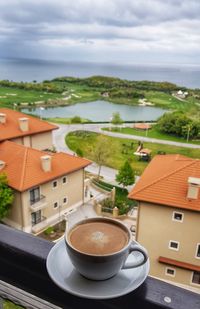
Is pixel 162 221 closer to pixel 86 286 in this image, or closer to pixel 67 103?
pixel 86 286

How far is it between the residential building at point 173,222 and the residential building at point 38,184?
173 inches

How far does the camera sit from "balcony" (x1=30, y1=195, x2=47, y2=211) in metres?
11.5

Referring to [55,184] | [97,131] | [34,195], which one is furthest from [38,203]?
[97,131]

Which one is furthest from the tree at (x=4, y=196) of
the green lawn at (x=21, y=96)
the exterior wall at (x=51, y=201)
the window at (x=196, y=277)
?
the green lawn at (x=21, y=96)

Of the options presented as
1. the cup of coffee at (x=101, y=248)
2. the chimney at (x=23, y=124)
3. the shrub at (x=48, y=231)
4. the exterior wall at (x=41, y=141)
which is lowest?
the shrub at (x=48, y=231)

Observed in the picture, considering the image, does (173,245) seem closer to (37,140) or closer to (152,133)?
(37,140)

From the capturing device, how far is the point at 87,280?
1.02 metres

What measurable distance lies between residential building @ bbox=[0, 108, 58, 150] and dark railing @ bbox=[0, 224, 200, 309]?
14126 millimetres

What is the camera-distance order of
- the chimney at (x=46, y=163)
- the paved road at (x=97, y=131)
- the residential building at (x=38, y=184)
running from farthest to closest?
the paved road at (x=97, y=131) → the chimney at (x=46, y=163) → the residential building at (x=38, y=184)

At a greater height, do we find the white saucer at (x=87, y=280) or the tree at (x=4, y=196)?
the white saucer at (x=87, y=280)

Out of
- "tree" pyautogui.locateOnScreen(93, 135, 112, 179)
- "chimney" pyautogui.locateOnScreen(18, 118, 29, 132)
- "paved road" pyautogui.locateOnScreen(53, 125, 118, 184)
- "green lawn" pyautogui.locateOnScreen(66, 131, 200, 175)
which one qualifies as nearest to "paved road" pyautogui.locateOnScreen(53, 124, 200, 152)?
"paved road" pyautogui.locateOnScreen(53, 125, 118, 184)

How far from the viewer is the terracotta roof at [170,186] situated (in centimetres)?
840

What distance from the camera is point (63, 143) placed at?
2800 centimetres

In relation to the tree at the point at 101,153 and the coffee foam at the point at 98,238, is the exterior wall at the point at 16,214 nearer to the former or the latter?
the tree at the point at 101,153
